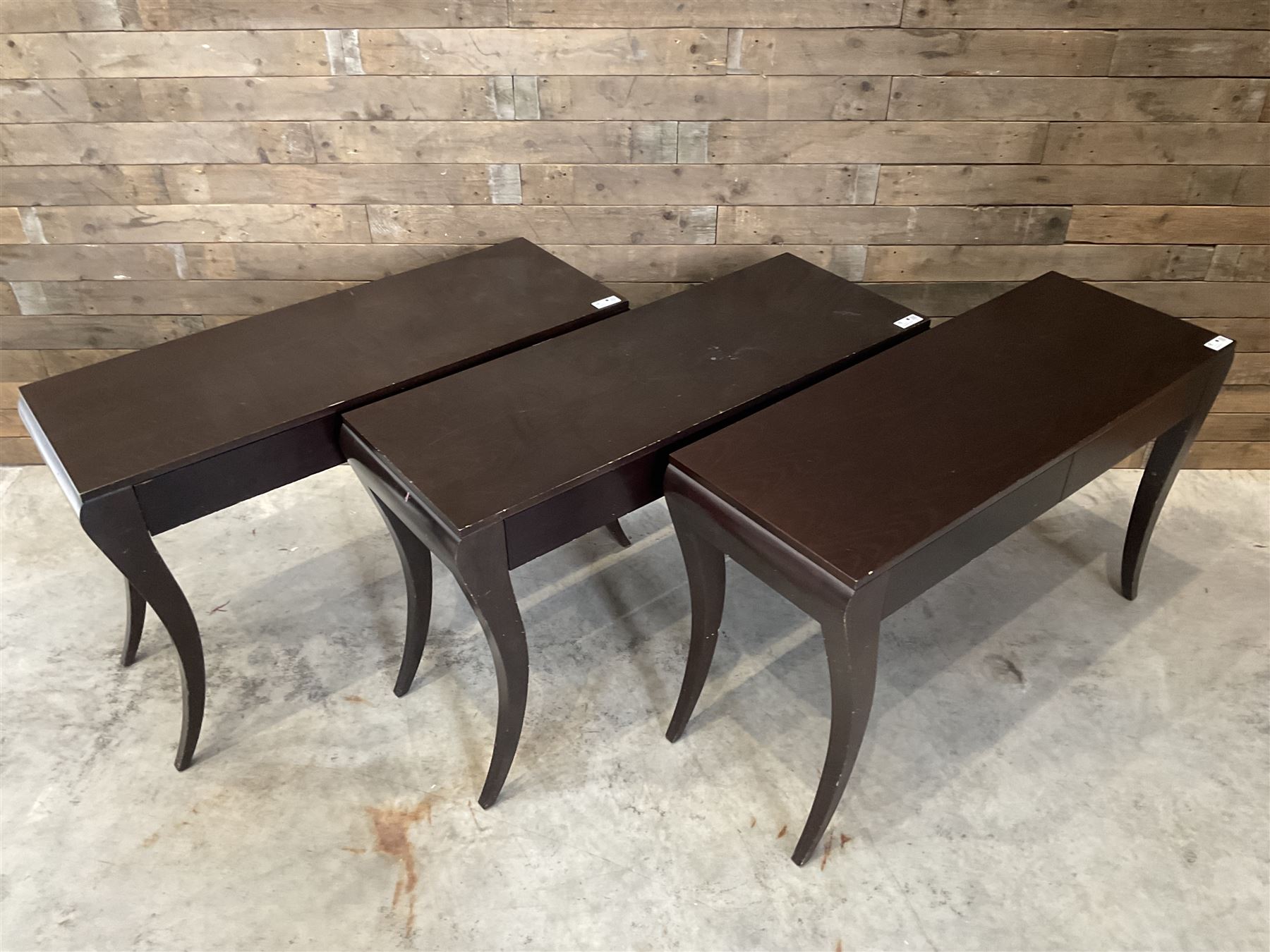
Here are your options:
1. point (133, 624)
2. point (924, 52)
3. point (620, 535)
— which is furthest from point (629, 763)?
point (924, 52)

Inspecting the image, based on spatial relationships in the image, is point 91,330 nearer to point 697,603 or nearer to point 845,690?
point 697,603

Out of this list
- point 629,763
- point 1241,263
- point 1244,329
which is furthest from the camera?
point 1244,329

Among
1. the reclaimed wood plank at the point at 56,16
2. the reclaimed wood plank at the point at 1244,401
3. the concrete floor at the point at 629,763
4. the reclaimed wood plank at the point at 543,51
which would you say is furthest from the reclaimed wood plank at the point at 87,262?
the reclaimed wood plank at the point at 1244,401

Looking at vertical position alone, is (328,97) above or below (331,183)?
above

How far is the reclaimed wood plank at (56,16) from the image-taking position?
2180mm

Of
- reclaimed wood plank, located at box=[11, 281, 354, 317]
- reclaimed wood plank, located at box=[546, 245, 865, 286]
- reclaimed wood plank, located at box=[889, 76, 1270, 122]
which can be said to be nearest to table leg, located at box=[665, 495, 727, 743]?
reclaimed wood plank, located at box=[546, 245, 865, 286]

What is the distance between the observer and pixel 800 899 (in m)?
1.81

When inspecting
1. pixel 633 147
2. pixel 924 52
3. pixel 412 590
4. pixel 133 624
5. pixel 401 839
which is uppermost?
pixel 924 52

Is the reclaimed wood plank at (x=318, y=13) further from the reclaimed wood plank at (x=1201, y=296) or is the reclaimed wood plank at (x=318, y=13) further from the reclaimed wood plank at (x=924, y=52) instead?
the reclaimed wood plank at (x=1201, y=296)

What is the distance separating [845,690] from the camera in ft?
5.33

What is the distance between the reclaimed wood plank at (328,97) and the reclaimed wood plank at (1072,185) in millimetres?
912

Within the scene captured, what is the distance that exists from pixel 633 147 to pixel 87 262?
1352 millimetres

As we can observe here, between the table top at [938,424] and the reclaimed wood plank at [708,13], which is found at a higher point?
the reclaimed wood plank at [708,13]

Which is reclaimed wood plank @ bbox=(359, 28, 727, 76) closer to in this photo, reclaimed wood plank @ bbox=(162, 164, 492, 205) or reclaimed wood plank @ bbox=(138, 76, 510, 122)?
reclaimed wood plank @ bbox=(138, 76, 510, 122)
